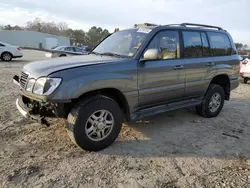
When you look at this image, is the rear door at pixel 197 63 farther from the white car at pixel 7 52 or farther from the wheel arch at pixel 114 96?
the white car at pixel 7 52

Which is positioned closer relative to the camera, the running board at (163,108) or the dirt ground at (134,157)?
the dirt ground at (134,157)

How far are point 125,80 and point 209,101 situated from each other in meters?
2.51

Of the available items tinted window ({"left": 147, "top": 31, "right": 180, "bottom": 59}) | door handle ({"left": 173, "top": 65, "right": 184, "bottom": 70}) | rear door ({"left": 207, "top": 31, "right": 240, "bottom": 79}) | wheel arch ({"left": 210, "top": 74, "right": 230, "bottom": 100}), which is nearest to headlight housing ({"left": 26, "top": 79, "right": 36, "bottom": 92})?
tinted window ({"left": 147, "top": 31, "right": 180, "bottom": 59})

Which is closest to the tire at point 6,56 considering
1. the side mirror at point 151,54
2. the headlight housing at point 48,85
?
the headlight housing at point 48,85

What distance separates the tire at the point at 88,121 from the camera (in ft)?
10.6

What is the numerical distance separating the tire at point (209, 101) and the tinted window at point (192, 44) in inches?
35.9

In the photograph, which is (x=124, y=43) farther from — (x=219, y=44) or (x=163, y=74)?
(x=219, y=44)

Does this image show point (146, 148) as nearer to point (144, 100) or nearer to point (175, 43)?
point (144, 100)

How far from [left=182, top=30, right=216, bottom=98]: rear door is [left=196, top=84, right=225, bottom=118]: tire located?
0.20 meters

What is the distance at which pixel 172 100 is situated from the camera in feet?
14.4

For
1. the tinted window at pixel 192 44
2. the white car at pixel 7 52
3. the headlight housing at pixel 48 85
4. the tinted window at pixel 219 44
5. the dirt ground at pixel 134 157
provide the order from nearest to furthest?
the dirt ground at pixel 134 157
the headlight housing at pixel 48 85
the tinted window at pixel 192 44
the tinted window at pixel 219 44
the white car at pixel 7 52

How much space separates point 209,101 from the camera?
5188mm

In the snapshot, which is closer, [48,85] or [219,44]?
[48,85]

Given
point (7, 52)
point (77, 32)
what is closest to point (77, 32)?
point (77, 32)
